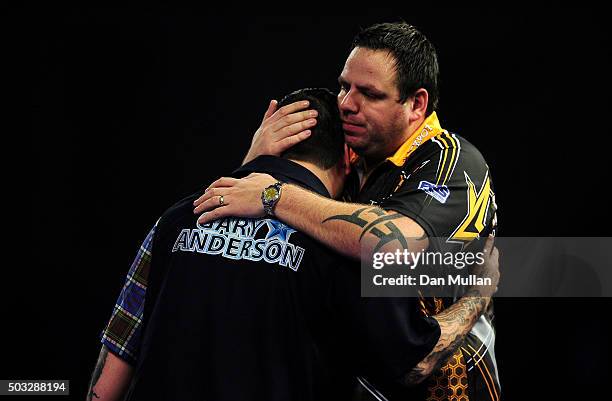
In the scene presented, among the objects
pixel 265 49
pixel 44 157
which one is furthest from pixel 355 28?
pixel 44 157

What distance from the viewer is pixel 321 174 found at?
1955 millimetres

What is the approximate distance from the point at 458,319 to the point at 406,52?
0.82 m

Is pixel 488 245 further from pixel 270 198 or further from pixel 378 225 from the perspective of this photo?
pixel 270 198

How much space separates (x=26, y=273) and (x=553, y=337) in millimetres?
2651

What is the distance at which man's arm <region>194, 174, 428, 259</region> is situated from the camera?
181cm

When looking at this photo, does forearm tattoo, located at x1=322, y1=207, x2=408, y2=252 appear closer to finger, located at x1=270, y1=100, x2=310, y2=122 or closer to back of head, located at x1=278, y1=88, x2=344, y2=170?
back of head, located at x1=278, y1=88, x2=344, y2=170

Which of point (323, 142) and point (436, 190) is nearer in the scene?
point (323, 142)

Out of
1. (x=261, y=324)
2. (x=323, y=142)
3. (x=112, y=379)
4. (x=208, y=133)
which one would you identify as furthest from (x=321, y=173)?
(x=208, y=133)

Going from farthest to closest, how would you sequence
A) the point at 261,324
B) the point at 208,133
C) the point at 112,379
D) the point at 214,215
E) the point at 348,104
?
the point at 208,133
the point at 348,104
the point at 112,379
the point at 214,215
the point at 261,324

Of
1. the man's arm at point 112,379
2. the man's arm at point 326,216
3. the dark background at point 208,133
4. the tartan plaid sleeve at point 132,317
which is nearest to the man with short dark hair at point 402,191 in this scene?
the man's arm at point 326,216

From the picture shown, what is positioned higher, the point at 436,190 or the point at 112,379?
the point at 436,190

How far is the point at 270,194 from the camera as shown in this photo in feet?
6.15

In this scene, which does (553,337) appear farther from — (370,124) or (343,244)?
(343,244)

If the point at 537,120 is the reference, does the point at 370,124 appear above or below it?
below
